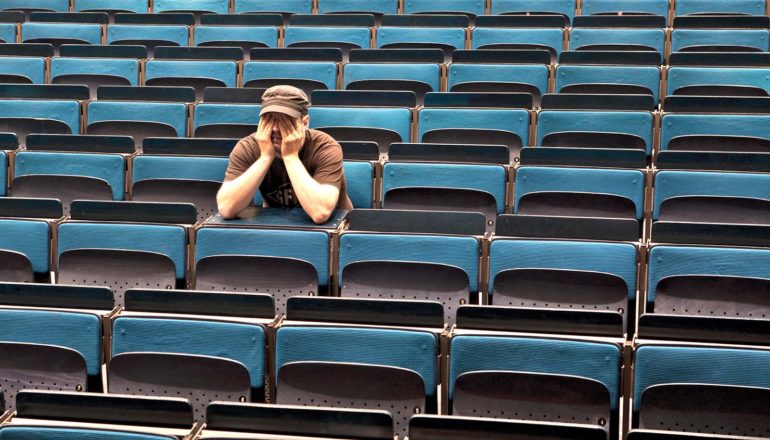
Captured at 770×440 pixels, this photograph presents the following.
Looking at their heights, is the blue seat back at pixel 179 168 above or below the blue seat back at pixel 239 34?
below

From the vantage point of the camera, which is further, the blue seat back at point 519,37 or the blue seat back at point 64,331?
the blue seat back at point 519,37

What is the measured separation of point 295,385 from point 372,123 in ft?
3.84

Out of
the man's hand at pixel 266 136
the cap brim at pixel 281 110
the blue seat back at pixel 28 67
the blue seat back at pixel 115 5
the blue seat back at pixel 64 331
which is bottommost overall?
the blue seat back at pixel 64 331

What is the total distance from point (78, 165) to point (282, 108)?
24.0 inches

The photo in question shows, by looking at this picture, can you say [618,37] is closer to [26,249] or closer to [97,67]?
[97,67]

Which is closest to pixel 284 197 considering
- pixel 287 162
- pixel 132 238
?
pixel 287 162

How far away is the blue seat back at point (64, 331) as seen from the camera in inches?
61.5

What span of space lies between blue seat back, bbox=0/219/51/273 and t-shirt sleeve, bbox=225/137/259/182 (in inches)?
14.4

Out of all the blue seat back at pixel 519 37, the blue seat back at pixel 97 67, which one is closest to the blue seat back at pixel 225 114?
the blue seat back at pixel 97 67

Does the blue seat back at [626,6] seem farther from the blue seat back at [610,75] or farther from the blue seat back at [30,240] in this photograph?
the blue seat back at [30,240]

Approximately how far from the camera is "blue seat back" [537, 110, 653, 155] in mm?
2465

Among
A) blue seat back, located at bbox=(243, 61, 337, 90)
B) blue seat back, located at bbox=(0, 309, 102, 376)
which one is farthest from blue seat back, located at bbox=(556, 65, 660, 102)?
blue seat back, located at bbox=(0, 309, 102, 376)

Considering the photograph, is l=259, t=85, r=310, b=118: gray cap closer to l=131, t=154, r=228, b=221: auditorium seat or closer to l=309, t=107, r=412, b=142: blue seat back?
l=131, t=154, r=228, b=221: auditorium seat

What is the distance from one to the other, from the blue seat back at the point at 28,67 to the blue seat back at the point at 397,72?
96cm
